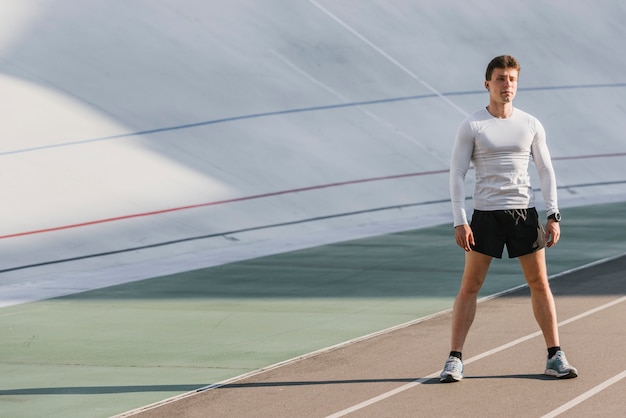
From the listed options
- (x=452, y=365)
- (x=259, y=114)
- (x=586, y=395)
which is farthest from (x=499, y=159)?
(x=259, y=114)

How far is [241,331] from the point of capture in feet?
33.2

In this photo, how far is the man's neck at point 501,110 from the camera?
7.87 m

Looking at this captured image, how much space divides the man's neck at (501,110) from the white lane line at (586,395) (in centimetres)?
169

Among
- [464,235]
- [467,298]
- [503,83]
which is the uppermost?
[503,83]

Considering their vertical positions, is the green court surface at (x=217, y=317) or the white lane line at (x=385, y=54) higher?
the white lane line at (x=385, y=54)

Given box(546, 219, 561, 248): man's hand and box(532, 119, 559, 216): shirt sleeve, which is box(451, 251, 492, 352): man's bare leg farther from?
box(532, 119, 559, 216): shirt sleeve

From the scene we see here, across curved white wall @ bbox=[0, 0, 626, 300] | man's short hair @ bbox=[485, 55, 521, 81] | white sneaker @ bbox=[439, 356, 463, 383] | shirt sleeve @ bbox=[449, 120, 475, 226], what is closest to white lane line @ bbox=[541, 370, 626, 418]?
white sneaker @ bbox=[439, 356, 463, 383]

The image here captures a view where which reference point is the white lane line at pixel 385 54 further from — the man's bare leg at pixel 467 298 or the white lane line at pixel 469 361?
the man's bare leg at pixel 467 298

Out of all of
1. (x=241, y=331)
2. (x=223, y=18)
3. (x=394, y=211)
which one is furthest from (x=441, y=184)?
(x=241, y=331)

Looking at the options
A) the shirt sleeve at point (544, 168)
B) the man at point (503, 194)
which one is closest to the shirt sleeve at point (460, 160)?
the man at point (503, 194)

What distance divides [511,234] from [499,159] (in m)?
0.45

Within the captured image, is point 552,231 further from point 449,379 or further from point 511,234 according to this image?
point 449,379

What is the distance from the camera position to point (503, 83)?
7793 mm

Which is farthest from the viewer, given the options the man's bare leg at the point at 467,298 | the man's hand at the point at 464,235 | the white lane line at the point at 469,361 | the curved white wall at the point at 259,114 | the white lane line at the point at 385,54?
the white lane line at the point at 385,54
